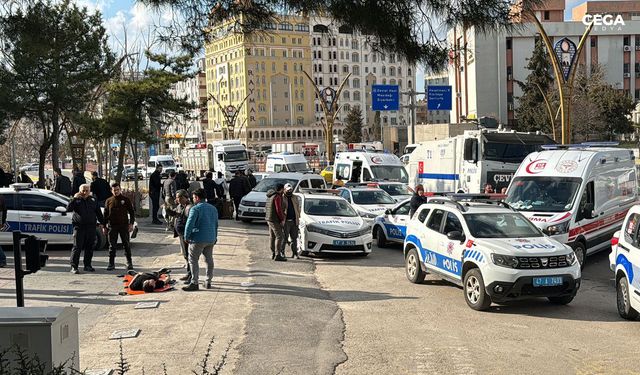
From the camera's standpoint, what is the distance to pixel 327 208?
A: 1762cm

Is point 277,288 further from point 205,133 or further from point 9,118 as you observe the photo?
point 205,133

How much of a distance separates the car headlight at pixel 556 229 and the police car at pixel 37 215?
409 inches

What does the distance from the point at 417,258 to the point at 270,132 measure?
11504 centimetres

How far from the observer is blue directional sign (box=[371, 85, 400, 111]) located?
45031 millimetres

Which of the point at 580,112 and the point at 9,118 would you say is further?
the point at 580,112

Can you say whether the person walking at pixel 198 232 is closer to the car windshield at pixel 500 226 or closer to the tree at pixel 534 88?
the car windshield at pixel 500 226

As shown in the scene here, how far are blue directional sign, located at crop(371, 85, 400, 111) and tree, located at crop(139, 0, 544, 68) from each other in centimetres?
3585

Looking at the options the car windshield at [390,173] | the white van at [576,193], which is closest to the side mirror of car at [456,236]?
the white van at [576,193]

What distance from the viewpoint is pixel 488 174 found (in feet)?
74.2

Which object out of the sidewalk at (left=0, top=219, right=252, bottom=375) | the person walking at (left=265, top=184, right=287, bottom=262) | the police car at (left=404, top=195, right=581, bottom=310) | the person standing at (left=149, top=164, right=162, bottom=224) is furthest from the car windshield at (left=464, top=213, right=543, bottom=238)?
the person standing at (left=149, top=164, right=162, bottom=224)

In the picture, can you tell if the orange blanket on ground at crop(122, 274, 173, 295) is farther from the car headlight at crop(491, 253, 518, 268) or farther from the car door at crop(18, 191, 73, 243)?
the car headlight at crop(491, 253, 518, 268)

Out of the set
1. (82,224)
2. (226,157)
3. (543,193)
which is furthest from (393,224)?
(226,157)

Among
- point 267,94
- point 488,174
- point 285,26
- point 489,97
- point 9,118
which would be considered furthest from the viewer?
point 267,94

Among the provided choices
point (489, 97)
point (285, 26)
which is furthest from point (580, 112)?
point (285, 26)
